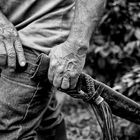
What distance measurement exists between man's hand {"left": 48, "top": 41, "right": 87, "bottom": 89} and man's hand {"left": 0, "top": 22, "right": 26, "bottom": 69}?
190mm

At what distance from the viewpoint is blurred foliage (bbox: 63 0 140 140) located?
414 cm

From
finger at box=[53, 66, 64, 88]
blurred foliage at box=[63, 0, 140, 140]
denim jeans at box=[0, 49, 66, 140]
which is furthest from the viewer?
blurred foliage at box=[63, 0, 140, 140]

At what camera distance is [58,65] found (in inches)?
84.4

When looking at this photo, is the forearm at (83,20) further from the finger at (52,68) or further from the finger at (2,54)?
the finger at (2,54)

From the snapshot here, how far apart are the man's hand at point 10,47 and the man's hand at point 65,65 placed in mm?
190

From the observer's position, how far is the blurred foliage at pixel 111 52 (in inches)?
163

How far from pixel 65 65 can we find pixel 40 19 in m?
0.39

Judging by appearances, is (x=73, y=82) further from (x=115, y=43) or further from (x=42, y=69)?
(x=115, y=43)

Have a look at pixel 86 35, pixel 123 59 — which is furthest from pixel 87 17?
pixel 123 59

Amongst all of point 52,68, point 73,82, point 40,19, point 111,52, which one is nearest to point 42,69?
point 52,68

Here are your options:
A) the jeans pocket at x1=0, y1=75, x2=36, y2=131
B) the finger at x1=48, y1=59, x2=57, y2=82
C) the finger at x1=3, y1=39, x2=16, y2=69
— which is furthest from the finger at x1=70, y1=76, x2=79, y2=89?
the finger at x1=3, y1=39, x2=16, y2=69

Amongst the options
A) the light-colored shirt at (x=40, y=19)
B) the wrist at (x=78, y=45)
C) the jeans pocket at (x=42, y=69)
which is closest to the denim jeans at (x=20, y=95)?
the jeans pocket at (x=42, y=69)

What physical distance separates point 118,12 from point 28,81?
7.66ft

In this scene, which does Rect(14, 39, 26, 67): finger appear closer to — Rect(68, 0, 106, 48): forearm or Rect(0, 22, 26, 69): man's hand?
Rect(0, 22, 26, 69): man's hand
